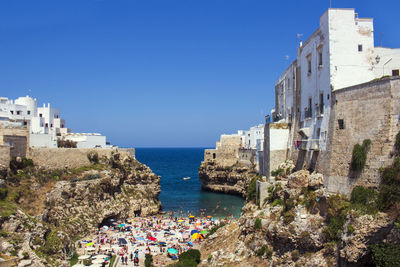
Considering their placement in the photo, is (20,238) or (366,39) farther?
(20,238)

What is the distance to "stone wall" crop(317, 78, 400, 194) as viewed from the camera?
57.5 feet

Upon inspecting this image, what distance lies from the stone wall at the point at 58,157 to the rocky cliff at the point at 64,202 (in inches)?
50.2

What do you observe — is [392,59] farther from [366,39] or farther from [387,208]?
[387,208]

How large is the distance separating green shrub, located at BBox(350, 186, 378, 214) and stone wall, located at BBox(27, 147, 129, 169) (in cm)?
3257

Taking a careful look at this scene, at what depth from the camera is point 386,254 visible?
620 inches

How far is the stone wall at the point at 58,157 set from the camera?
39.7 m

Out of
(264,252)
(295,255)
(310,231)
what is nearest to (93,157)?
(264,252)

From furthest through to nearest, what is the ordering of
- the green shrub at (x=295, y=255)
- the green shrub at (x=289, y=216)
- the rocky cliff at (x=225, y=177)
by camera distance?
the rocky cliff at (x=225, y=177) < the green shrub at (x=289, y=216) < the green shrub at (x=295, y=255)

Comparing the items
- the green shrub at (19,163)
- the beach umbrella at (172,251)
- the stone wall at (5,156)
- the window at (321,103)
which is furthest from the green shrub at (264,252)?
the green shrub at (19,163)

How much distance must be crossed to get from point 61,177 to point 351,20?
31.4 metres

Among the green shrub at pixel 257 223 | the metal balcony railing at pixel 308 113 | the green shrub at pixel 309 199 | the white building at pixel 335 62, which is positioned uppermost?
the white building at pixel 335 62

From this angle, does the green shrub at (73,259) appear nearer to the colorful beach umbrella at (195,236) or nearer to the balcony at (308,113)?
the colorful beach umbrella at (195,236)

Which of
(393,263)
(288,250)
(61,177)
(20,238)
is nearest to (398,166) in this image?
(393,263)

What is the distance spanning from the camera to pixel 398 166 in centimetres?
1659
